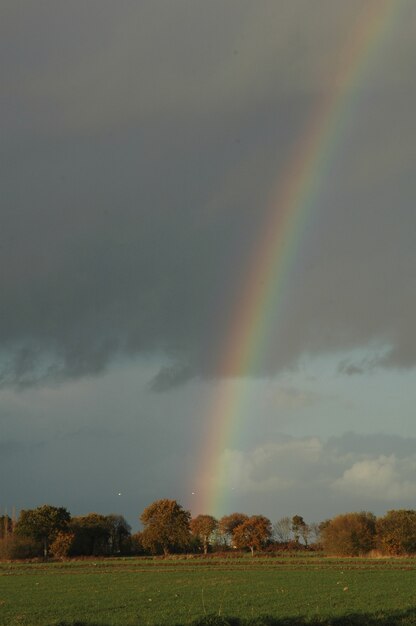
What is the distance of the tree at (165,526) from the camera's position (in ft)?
450

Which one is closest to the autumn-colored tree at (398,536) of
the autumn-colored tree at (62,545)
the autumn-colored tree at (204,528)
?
the autumn-colored tree at (204,528)

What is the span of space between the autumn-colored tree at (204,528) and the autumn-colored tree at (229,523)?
3.69 m

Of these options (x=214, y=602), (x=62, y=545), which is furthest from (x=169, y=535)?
(x=214, y=602)

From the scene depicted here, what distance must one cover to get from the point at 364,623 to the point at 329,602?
8127 mm

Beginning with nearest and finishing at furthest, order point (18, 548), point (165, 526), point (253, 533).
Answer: point (18, 548) < point (165, 526) < point (253, 533)

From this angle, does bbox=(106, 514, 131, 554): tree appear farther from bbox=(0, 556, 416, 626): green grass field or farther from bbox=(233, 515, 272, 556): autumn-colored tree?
bbox=(0, 556, 416, 626): green grass field

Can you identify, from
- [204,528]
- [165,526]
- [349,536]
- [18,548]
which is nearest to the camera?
[349,536]

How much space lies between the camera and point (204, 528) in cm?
16712

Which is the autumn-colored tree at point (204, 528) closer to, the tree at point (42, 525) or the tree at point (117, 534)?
the tree at point (117, 534)

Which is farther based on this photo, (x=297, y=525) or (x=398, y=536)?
(x=297, y=525)

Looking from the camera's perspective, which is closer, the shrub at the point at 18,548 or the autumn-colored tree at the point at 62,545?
the autumn-colored tree at the point at 62,545

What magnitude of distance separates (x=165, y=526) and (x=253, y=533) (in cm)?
2464

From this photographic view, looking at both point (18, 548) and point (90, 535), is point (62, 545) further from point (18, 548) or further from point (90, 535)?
point (90, 535)

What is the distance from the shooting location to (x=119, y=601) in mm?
35656
